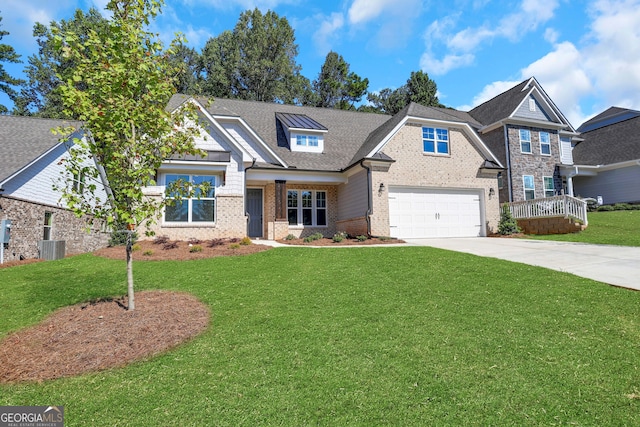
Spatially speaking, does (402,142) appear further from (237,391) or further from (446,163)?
(237,391)

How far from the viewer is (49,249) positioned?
15.0 metres

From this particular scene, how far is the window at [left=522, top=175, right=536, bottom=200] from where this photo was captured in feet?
73.5

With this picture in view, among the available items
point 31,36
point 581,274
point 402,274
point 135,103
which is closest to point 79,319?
point 135,103

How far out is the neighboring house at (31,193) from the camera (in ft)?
46.1

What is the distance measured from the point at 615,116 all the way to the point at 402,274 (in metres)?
35.7

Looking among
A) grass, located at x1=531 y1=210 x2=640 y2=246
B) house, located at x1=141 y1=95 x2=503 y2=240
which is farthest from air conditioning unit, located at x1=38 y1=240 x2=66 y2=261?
grass, located at x1=531 y1=210 x2=640 y2=246

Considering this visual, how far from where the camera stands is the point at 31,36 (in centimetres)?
3709

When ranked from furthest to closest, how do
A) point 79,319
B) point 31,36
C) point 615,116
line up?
1. point 31,36
2. point 615,116
3. point 79,319

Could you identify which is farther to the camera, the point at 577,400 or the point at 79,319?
the point at 79,319

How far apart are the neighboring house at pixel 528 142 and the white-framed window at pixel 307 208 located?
40.1 ft

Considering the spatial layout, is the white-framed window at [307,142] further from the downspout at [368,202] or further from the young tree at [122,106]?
the young tree at [122,106]

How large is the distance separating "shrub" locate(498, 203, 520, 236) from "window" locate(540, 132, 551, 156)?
842cm

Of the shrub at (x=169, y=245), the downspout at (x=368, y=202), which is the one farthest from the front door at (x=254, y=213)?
the downspout at (x=368, y=202)

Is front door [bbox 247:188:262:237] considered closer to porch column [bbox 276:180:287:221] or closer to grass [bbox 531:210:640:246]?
porch column [bbox 276:180:287:221]
